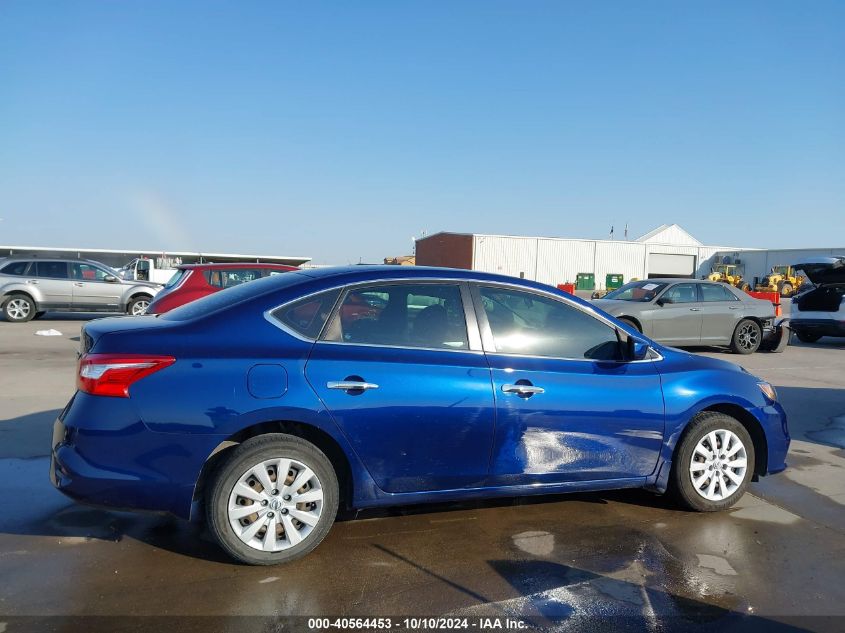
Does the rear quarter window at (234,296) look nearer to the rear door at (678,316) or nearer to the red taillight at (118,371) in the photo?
the red taillight at (118,371)

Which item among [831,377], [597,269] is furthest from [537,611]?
[597,269]

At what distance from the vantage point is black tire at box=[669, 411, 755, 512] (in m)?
4.26

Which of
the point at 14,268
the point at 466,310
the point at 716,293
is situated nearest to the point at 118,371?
the point at 466,310

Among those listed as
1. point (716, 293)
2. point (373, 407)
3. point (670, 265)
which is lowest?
point (373, 407)

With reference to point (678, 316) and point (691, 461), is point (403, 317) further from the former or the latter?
point (678, 316)

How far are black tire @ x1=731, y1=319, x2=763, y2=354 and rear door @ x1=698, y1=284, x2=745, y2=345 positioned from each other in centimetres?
12

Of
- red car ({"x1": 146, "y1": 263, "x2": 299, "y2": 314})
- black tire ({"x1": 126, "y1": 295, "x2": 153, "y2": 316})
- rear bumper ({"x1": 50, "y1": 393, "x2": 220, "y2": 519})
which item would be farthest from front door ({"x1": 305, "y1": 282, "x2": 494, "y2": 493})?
black tire ({"x1": 126, "y1": 295, "x2": 153, "y2": 316})

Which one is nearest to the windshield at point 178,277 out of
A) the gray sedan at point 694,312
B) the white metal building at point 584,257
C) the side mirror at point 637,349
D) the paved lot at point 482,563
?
the paved lot at point 482,563

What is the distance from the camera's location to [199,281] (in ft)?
37.8

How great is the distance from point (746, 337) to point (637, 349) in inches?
395

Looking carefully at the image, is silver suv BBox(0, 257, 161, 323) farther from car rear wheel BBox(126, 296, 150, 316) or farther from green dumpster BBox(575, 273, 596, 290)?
green dumpster BBox(575, 273, 596, 290)

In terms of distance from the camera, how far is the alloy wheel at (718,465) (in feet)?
14.1

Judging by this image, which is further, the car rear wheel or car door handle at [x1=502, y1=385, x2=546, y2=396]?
the car rear wheel

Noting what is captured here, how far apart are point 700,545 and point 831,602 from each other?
2.47 feet
